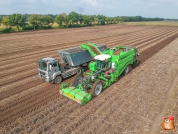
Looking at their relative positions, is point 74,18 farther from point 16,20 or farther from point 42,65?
point 42,65

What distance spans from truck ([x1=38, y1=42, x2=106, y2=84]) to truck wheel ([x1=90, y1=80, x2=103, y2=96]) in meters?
3.68

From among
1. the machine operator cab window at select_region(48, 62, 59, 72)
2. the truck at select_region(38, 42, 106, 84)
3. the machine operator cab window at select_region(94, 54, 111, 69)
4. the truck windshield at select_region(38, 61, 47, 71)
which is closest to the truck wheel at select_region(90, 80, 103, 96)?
the machine operator cab window at select_region(94, 54, 111, 69)

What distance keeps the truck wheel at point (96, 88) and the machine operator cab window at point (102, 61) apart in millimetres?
1711

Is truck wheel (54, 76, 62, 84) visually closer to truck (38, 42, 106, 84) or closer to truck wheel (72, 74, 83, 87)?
truck (38, 42, 106, 84)

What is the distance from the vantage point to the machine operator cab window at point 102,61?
11.0 metres

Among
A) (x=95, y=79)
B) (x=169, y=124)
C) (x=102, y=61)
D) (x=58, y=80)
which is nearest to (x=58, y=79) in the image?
(x=58, y=80)

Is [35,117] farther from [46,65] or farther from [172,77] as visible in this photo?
[172,77]

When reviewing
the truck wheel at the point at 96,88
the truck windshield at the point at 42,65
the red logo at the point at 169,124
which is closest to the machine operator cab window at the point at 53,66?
the truck windshield at the point at 42,65

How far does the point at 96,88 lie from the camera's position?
1023 cm

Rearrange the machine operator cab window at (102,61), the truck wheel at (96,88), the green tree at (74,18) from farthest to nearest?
1. the green tree at (74,18)
2. the machine operator cab window at (102,61)
3. the truck wheel at (96,88)

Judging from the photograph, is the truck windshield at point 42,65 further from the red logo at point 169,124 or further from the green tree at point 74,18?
the green tree at point 74,18

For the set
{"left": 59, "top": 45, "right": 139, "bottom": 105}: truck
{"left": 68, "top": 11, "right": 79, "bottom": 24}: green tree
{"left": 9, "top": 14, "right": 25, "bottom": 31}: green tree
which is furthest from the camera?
{"left": 68, "top": 11, "right": 79, "bottom": 24}: green tree

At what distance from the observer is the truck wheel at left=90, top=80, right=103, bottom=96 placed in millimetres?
9758

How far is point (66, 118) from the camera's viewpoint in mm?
8117
